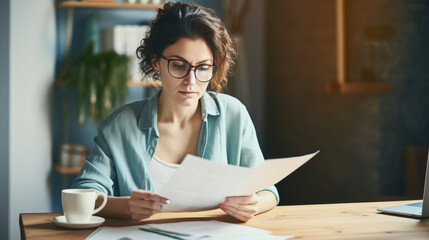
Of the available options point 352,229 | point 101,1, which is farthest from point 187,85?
point 101,1

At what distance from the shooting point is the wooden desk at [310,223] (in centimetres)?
116

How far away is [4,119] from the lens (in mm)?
3188

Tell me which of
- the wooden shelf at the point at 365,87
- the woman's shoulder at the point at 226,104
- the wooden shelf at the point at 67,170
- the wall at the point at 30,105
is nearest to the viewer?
the woman's shoulder at the point at 226,104

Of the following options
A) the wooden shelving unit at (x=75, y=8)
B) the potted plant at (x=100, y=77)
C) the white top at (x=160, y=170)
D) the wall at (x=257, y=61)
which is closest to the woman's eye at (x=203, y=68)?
the white top at (x=160, y=170)

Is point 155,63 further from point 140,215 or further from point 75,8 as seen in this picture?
point 75,8

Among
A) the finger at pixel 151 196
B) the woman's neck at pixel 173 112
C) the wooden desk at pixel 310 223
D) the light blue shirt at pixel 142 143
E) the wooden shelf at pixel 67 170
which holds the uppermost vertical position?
the woman's neck at pixel 173 112

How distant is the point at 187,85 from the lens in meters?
1.48

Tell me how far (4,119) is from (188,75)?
2072 millimetres

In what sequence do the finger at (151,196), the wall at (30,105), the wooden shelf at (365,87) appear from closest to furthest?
the finger at (151,196) → the wooden shelf at (365,87) → the wall at (30,105)

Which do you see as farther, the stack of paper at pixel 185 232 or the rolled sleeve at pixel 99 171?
the rolled sleeve at pixel 99 171

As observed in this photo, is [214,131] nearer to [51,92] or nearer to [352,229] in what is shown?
[352,229]

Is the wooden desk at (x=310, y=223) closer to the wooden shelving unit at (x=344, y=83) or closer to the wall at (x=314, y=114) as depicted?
the wooden shelving unit at (x=344, y=83)

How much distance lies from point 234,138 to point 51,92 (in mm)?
2088

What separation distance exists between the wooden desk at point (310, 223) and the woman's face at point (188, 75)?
1.09 ft
